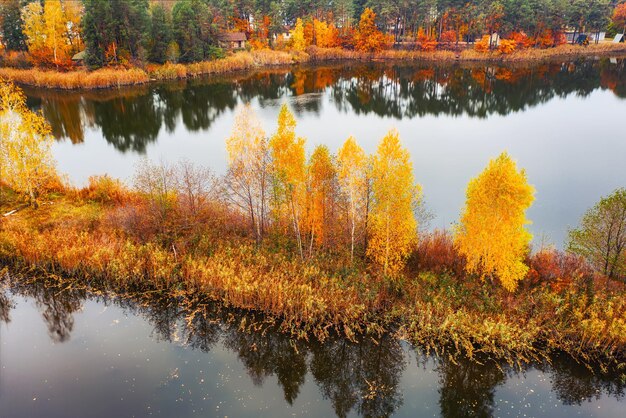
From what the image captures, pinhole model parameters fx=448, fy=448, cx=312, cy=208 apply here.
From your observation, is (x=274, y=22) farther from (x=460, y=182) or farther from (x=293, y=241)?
(x=293, y=241)

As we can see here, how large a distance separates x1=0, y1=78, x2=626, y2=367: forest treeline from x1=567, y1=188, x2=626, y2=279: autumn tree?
2.5 inches

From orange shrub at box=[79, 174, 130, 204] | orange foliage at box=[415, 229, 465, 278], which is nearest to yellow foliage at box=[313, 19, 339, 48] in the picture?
orange shrub at box=[79, 174, 130, 204]

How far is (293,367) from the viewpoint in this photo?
20.2 meters

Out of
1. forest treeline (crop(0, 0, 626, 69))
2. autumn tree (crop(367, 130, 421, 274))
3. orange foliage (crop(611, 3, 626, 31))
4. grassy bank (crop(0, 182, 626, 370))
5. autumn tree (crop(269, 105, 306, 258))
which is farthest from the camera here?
orange foliage (crop(611, 3, 626, 31))

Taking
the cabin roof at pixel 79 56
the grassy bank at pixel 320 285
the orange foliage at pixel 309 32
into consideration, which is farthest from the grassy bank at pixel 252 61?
the grassy bank at pixel 320 285

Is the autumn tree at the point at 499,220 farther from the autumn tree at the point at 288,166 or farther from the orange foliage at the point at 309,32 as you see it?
the orange foliage at the point at 309,32

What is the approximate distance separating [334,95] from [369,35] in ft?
123

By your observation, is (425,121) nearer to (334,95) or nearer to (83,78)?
(334,95)

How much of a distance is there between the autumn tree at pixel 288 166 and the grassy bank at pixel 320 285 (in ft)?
10.3

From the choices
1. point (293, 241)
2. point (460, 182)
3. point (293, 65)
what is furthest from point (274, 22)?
point (293, 241)

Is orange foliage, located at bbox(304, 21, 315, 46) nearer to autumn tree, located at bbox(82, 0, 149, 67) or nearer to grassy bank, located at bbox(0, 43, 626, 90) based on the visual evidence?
grassy bank, located at bbox(0, 43, 626, 90)

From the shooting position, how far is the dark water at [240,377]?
18.1m

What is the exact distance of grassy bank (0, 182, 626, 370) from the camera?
20.5 m

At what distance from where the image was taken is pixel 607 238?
22.3 meters
